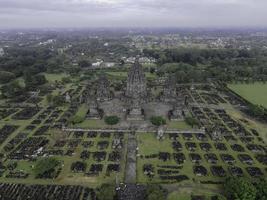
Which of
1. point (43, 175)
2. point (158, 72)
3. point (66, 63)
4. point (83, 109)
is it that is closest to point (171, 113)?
point (83, 109)

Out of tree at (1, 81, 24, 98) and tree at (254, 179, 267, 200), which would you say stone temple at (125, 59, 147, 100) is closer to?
tree at (1, 81, 24, 98)

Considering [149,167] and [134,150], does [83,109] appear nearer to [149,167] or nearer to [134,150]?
[134,150]

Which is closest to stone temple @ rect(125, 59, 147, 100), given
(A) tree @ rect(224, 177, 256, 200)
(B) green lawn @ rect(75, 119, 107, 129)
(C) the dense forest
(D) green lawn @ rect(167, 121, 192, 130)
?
(D) green lawn @ rect(167, 121, 192, 130)

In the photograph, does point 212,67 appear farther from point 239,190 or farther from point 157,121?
point 239,190

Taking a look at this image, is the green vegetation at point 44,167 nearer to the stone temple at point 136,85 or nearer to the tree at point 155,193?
the tree at point 155,193

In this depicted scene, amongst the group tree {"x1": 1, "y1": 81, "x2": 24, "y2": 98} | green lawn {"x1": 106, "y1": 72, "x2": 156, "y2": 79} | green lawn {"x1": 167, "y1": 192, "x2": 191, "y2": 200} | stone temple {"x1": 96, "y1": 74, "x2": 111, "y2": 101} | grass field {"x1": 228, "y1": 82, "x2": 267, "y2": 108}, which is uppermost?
stone temple {"x1": 96, "y1": 74, "x2": 111, "y2": 101}

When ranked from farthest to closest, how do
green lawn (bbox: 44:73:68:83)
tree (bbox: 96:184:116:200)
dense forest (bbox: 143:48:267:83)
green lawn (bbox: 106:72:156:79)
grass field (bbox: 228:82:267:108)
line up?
1. green lawn (bbox: 106:72:156:79)
2. green lawn (bbox: 44:73:68:83)
3. dense forest (bbox: 143:48:267:83)
4. grass field (bbox: 228:82:267:108)
5. tree (bbox: 96:184:116:200)

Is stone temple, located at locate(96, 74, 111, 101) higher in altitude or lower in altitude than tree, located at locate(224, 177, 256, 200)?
higher
